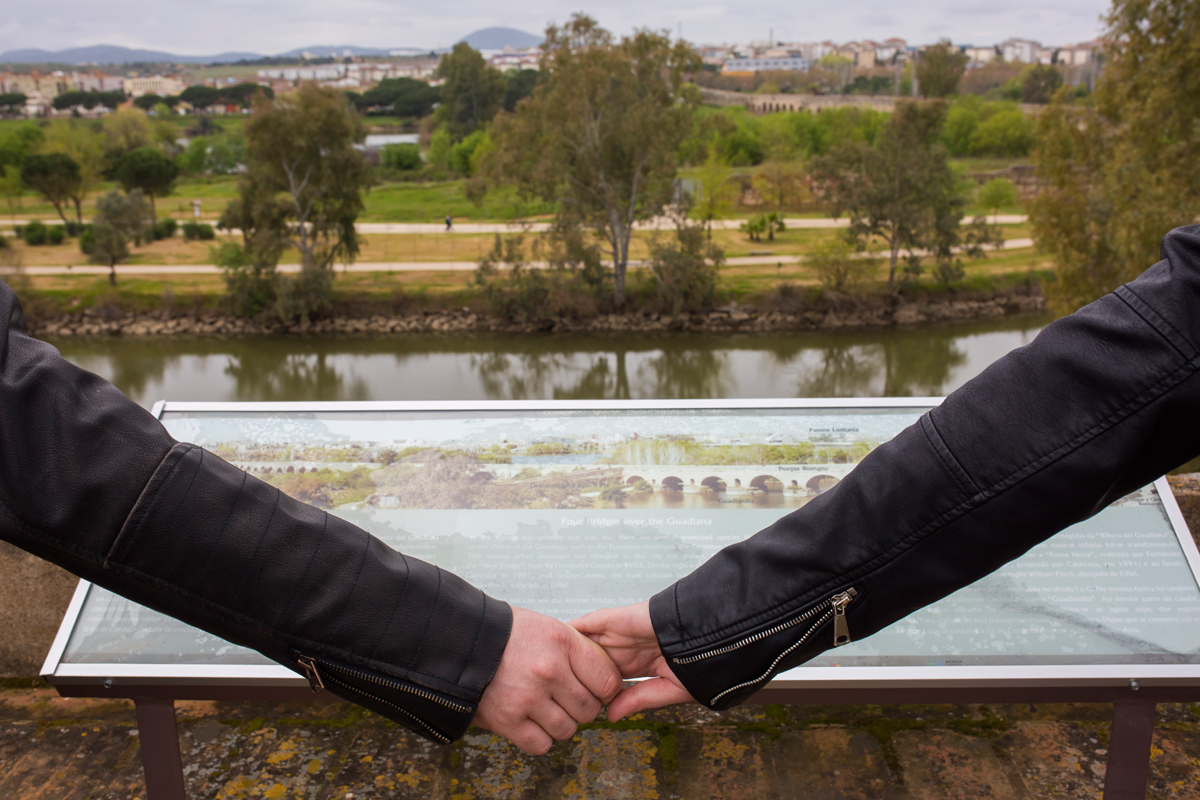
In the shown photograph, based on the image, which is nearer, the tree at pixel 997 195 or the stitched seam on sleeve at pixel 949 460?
the stitched seam on sleeve at pixel 949 460

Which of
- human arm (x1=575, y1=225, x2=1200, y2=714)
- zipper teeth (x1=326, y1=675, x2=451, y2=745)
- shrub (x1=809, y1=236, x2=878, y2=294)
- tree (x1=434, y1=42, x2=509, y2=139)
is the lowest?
shrub (x1=809, y1=236, x2=878, y2=294)

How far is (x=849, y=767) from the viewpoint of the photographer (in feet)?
6.20

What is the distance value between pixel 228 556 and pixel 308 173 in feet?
83.4

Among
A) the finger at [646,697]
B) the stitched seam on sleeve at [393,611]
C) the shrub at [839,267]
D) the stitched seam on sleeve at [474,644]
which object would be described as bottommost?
the shrub at [839,267]

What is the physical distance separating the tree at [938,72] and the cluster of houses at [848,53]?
57.9 metres

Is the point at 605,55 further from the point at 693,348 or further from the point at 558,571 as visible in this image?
the point at 558,571

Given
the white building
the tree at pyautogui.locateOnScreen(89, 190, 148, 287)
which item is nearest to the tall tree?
the tree at pyautogui.locateOnScreen(89, 190, 148, 287)

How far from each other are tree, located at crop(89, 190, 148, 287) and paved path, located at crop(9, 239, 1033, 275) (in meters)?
0.65

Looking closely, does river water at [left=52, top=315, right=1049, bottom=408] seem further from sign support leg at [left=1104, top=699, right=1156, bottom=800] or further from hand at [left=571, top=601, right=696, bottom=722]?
hand at [left=571, top=601, right=696, bottom=722]

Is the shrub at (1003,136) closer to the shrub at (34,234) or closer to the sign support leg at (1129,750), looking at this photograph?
the shrub at (34,234)

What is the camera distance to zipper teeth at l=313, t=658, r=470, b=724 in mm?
1174

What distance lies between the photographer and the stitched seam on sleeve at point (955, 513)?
0.93 metres

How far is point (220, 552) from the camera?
3.60 feet

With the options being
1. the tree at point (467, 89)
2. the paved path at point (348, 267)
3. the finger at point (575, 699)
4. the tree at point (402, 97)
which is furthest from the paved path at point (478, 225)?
the tree at point (402, 97)
